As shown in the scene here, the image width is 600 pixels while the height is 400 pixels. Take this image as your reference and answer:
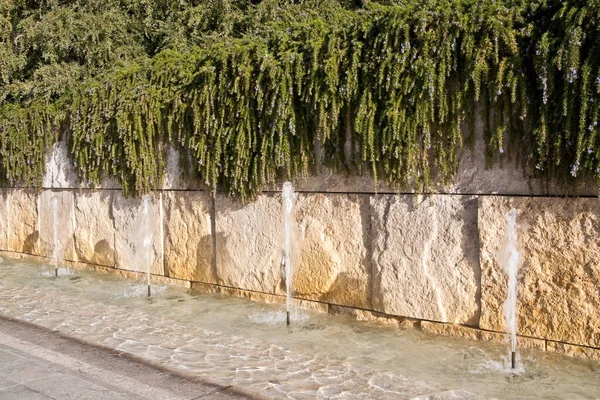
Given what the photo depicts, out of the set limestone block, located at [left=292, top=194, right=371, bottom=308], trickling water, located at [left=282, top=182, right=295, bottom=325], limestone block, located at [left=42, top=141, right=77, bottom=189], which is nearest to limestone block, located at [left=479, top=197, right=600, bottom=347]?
limestone block, located at [left=292, top=194, right=371, bottom=308]

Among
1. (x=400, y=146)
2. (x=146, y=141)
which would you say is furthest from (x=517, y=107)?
(x=146, y=141)

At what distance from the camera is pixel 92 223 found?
8328 millimetres

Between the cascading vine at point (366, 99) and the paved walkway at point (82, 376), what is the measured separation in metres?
2.28

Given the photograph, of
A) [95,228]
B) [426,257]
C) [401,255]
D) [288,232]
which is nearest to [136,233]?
[95,228]

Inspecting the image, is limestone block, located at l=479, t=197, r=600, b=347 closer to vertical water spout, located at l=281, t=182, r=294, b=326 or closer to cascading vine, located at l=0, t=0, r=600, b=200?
cascading vine, located at l=0, t=0, r=600, b=200

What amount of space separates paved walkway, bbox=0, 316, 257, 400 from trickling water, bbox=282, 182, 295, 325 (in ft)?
6.20

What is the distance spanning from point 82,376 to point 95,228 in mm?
4461

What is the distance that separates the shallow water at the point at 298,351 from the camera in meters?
3.83

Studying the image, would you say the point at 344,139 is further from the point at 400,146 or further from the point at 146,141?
the point at 146,141

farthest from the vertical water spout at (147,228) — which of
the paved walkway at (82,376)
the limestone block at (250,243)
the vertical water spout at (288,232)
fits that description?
the paved walkway at (82,376)

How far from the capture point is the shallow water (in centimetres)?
383

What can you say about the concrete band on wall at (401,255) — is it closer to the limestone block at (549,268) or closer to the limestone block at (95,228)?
the limestone block at (549,268)

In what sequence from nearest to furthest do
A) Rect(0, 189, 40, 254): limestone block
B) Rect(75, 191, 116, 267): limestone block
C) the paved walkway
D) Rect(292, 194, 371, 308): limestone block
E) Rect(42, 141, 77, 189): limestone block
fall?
the paved walkway
Rect(292, 194, 371, 308): limestone block
Rect(75, 191, 116, 267): limestone block
Rect(42, 141, 77, 189): limestone block
Rect(0, 189, 40, 254): limestone block

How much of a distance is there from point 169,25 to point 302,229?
6.19 m
